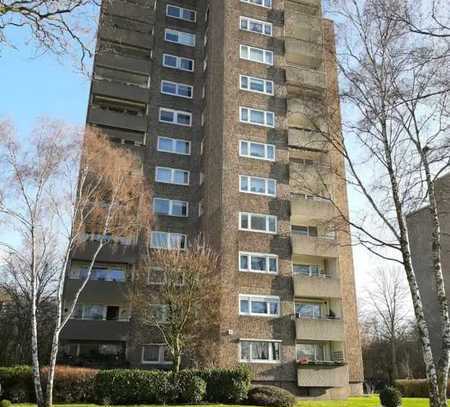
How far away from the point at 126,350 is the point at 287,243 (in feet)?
43.1

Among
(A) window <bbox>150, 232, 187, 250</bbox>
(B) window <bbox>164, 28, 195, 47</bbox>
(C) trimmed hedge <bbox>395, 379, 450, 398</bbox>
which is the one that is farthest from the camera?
(B) window <bbox>164, 28, 195, 47</bbox>

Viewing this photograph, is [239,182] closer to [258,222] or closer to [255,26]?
[258,222]

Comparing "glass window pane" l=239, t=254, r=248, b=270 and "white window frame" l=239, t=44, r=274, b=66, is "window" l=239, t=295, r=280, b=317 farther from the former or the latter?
"white window frame" l=239, t=44, r=274, b=66

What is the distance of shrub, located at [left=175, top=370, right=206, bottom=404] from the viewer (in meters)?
22.5

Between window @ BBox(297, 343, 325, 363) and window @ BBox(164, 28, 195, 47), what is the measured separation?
2853 cm

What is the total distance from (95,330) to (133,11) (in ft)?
91.8

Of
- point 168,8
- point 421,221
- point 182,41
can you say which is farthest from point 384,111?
point 168,8

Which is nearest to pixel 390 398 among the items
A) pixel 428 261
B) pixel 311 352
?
pixel 311 352

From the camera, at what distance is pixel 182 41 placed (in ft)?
145

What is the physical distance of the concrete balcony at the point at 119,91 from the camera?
39.1 m

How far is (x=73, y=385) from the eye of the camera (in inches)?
851

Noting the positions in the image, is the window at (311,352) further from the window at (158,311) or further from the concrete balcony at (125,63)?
the concrete balcony at (125,63)

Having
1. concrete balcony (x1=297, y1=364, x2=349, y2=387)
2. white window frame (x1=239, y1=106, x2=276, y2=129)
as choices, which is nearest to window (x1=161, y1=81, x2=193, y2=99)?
white window frame (x1=239, y1=106, x2=276, y2=129)

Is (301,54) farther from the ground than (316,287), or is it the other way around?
(301,54)
